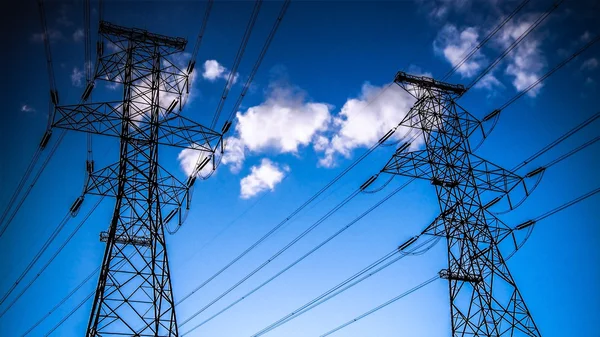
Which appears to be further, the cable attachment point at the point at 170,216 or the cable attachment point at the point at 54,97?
the cable attachment point at the point at 170,216

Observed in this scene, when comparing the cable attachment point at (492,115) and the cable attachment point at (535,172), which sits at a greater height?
the cable attachment point at (492,115)

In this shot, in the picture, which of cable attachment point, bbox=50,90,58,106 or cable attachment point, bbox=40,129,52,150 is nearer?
cable attachment point, bbox=50,90,58,106

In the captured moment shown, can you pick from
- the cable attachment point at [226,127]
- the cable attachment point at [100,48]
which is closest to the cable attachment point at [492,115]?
the cable attachment point at [226,127]

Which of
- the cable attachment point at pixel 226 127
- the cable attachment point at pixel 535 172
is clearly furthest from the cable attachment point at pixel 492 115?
the cable attachment point at pixel 226 127

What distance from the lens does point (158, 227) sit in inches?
602

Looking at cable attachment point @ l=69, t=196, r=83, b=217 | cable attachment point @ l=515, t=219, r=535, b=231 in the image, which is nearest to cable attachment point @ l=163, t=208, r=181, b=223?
cable attachment point @ l=69, t=196, r=83, b=217

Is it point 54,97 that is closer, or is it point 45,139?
point 54,97

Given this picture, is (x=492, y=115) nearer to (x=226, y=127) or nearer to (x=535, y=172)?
(x=535, y=172)

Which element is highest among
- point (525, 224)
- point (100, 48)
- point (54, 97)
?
point (100, 48)

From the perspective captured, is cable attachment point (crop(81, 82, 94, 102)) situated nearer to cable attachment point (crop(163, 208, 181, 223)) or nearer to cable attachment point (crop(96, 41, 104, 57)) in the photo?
cable attachment point (crop(96, 41, 104, 57))

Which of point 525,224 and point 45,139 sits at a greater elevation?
point 45,139

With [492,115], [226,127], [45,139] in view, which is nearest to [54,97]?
[45,139]

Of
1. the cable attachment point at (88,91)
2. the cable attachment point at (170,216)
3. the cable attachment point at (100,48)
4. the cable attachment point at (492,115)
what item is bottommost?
the cable attachment point at (170,216)

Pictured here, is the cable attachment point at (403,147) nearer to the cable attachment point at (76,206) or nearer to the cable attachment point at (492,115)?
the cable attachment point at (492,115)
